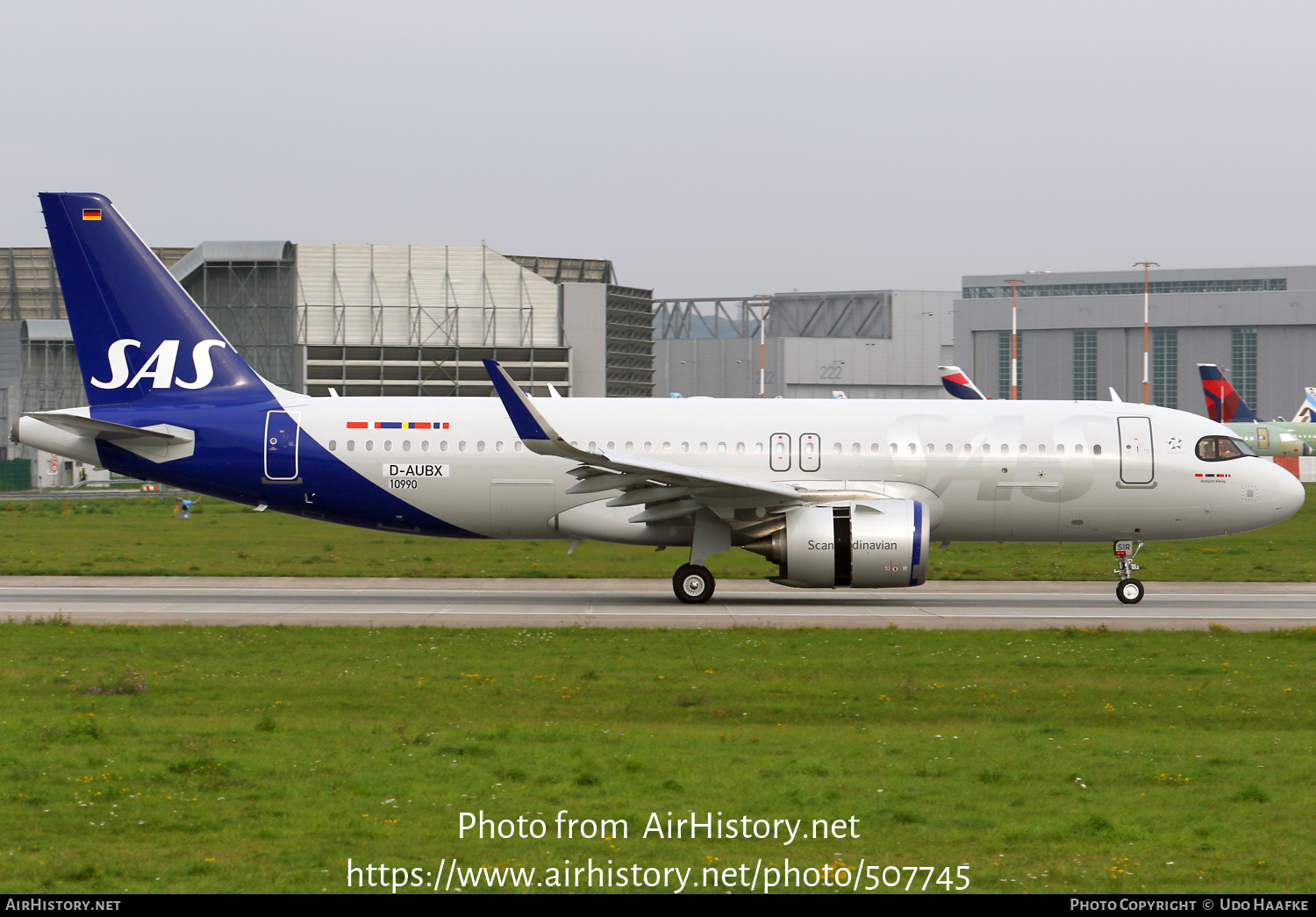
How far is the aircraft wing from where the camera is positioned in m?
22.9

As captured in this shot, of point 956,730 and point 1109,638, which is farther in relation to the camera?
point 1109,638

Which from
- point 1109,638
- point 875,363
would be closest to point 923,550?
point 1109,638

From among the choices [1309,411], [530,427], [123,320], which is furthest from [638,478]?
[1309,411]

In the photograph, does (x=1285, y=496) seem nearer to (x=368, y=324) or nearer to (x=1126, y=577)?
(x=1126, y=577)

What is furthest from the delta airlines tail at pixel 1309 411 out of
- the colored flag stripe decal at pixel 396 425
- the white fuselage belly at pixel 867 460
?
the colored flag stripe decal at pixel 396 425

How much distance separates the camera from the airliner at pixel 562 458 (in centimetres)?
2566

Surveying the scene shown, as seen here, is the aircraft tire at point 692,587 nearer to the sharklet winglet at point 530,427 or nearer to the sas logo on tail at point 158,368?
the sharklet winglet at point 530,427

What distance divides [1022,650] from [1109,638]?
6.24ft

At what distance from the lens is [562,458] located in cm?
2523

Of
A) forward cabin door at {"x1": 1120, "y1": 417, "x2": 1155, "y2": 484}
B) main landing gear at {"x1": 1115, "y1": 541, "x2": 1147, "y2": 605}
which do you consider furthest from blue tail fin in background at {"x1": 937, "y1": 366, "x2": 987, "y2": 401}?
forward cabin door at {"x1": 1120, "y1": 417, "x2": 1155, "y2": 484}

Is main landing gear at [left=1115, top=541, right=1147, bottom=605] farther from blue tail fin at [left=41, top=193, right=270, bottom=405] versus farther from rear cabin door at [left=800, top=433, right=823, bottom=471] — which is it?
blue tail fin at [left=41, top=193, right=270, bottom=405]

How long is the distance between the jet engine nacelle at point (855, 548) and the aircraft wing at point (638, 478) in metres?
0.86
